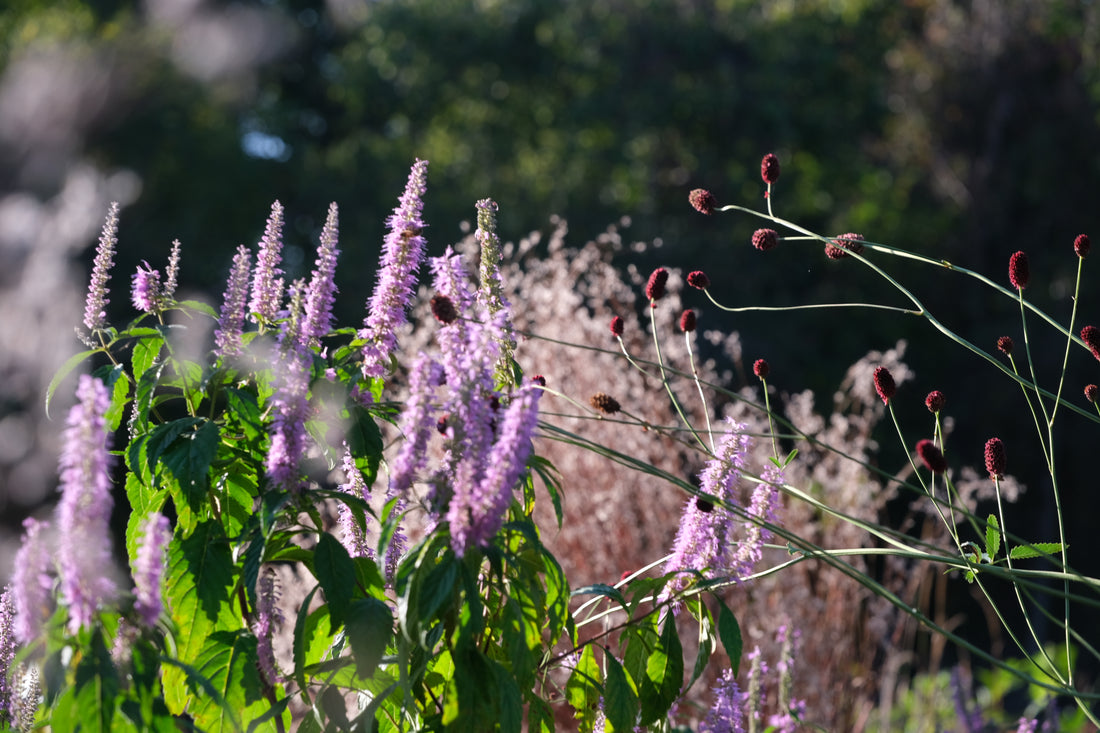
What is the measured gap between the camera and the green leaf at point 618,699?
129 cm

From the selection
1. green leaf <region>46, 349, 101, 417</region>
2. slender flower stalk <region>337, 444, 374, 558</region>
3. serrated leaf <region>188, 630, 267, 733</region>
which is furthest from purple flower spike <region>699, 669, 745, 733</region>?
Answer: green leaf <region>46, 349, 101, 417</region>

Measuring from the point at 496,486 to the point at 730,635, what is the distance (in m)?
0.43

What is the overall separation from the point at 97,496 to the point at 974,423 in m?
11.5

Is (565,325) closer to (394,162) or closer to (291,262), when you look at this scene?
(291,262)

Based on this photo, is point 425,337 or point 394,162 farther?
point 394,162

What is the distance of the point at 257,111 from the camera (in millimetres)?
13594

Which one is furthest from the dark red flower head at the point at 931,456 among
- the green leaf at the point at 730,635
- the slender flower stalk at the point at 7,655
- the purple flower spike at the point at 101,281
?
the slender flower stalk at the point at 7,655

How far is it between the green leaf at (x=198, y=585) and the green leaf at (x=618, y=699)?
19.3 inches

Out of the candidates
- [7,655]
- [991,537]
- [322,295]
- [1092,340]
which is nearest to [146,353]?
[322,295]

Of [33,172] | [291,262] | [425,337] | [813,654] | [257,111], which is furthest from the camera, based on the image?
[257,111]

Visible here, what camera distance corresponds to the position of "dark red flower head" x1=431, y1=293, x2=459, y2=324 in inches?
44.2

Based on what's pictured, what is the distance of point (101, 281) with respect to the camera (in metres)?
1.46

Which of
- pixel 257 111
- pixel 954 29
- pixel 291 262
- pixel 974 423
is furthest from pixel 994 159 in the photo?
pixel 257 111

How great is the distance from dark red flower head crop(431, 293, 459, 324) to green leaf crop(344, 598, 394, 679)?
13.5 inches
